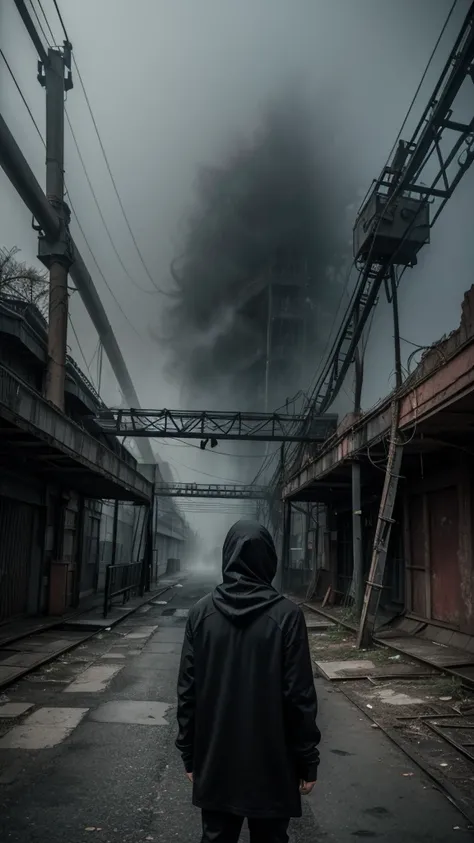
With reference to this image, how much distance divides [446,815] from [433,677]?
436 cm

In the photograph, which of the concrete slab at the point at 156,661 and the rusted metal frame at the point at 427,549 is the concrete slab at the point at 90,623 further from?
the rusted metal frame at the point at 427,549

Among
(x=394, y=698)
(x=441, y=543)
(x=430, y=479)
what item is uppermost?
(x=430, y=479)

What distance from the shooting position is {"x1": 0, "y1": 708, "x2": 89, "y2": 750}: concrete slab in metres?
5.37

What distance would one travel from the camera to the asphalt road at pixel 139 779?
3.68 meters

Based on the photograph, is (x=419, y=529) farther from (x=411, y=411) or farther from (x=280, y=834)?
(x=280, y=834)

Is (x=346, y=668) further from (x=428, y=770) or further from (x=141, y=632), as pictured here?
(x=141, y=632)

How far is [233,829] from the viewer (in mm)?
2275

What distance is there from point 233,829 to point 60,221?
20609 millimetres

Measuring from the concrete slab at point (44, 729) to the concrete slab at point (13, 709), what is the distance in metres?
0.14

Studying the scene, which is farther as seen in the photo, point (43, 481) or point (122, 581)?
point (122, 581)

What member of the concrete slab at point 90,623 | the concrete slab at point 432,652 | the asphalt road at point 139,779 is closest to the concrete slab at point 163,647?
the concrete slab at point 90,623

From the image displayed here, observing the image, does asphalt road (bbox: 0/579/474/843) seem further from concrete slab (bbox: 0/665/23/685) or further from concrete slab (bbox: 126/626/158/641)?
concrete slab (bbox: 126/626/158/641)

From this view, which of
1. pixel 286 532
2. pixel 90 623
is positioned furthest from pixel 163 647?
pixel 286 532

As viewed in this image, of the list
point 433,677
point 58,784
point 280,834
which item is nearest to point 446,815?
point 280,834
